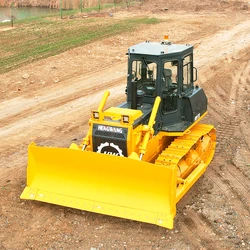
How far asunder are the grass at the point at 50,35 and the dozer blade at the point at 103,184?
32.9ft

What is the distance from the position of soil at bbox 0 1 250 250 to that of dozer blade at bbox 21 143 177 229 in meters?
0.33

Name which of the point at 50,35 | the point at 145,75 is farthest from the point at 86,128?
the point at 50,35

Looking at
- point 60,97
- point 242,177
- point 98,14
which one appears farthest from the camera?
point 98,14

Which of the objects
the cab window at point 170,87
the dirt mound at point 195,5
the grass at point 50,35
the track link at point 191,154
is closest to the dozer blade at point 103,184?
the track link at point 191,154

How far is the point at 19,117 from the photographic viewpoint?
12766 mm

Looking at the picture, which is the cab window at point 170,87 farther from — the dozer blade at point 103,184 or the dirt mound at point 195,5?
the dirt mound at point 195,5

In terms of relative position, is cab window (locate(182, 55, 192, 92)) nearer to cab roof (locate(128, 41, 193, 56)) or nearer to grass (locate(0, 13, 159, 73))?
cab roof (locate(128, 41, 193, 56))

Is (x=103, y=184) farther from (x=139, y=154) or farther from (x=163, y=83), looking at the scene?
(x=163, y=83)

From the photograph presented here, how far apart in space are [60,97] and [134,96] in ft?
22.3

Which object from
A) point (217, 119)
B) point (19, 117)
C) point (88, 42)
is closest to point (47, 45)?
point (88, 42)

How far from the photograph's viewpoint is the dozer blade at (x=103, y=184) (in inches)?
274

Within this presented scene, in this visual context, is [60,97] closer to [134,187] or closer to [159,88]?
[159,88]

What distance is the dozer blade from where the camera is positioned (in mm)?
6969

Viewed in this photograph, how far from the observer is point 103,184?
7.36m
